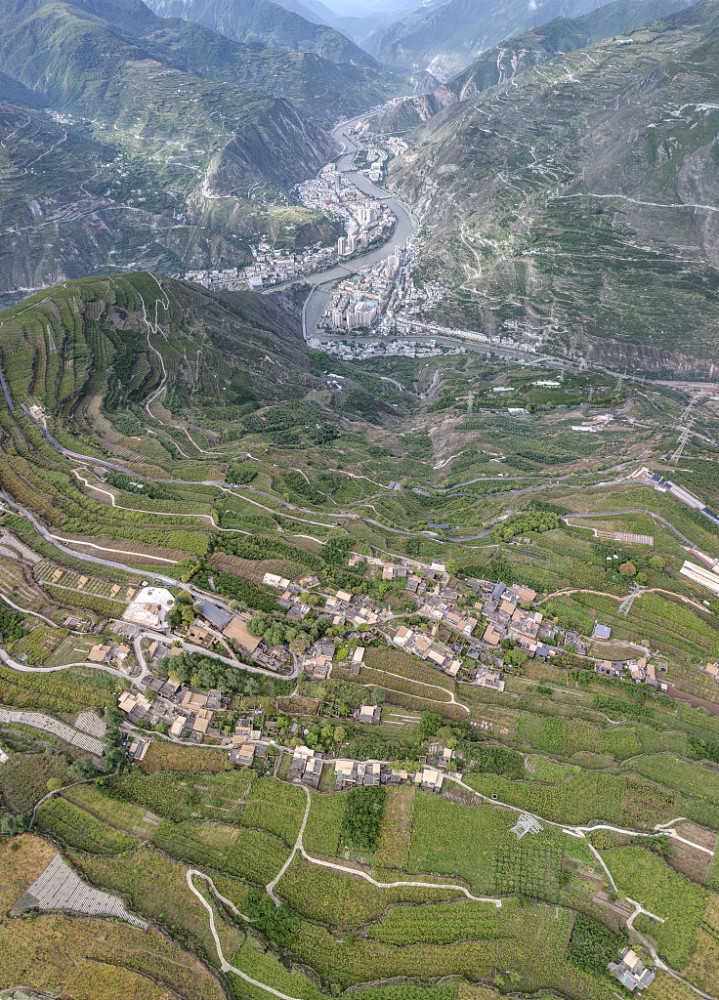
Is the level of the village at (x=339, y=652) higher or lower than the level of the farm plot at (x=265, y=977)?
higher

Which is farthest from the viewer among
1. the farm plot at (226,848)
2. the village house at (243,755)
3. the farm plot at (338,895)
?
the village house at (243,755)

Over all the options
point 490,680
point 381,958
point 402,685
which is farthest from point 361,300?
point 381,958

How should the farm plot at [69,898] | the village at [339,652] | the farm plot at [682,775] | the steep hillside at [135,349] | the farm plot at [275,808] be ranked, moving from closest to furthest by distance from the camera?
the farm plot at [69,898], the farm plot at [275,808], the farm plot at [682,775], the village at [339,652], the steep hillside at [135,349]

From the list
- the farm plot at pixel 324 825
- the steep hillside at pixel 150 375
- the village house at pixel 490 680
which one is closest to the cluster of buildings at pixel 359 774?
the farm plot at pixel 324 825

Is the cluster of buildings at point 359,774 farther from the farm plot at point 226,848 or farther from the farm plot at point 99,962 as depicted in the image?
the farm plot at point 99,962

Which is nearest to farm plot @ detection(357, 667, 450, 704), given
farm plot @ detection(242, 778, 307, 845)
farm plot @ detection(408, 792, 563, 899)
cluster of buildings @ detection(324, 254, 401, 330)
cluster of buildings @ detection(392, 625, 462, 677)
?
cluster of buildings @ detection(392, 625, 462, 677)

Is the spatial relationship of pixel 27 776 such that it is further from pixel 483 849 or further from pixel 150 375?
pixel 150 375

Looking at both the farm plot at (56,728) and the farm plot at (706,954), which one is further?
the farm plot at (56,728)
